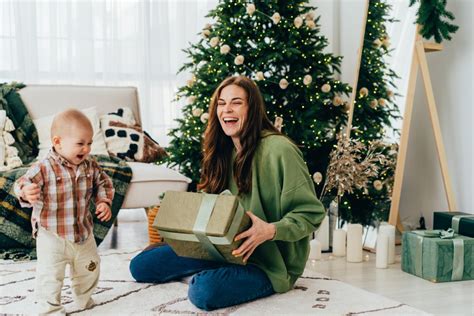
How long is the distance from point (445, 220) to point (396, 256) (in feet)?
1.12

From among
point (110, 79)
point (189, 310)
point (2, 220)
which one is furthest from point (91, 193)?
point (110, 79)

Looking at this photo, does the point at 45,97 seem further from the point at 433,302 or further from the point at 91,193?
the point at 433,302

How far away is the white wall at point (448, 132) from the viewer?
3.31 m

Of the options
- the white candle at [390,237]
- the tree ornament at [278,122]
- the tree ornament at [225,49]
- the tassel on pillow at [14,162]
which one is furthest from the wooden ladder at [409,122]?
the tassel on pillow at [14,162]

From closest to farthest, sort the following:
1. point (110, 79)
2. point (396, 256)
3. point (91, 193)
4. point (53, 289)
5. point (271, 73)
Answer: point (53, 289) → point (91, 193) → point (396, 256) → point (271, 73) → point (110, 79)

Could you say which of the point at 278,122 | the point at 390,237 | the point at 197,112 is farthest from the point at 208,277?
the point at 197,112

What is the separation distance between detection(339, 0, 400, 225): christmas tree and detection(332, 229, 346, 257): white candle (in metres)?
0.34

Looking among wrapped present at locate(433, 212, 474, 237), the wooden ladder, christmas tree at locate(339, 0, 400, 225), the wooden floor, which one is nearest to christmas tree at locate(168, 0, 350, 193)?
christmas tree at locate(339, 0, 400, 225)

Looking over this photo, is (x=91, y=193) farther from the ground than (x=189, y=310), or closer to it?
farther from the ground

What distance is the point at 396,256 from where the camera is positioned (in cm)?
315

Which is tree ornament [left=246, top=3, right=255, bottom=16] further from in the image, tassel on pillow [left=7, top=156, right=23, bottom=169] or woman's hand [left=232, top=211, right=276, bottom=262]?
woman's hand [left=232, top=211, right=276, bottom=262]

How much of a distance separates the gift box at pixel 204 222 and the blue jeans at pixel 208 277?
7cm

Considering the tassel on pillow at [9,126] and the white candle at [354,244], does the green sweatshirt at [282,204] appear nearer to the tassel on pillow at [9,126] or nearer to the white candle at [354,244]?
the white candle at [354,244]

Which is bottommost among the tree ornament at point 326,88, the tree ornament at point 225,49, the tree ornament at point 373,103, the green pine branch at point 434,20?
the tree ornament at point 373,103
